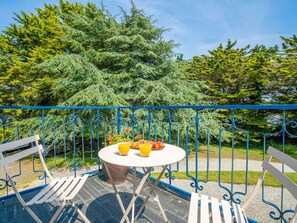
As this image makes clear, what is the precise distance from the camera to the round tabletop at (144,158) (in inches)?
52.8

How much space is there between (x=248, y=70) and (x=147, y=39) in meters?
5.52

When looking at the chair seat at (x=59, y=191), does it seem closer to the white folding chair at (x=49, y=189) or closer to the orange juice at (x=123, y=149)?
the white folding chair at (x=49, y=189)

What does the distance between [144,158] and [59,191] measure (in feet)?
2.95

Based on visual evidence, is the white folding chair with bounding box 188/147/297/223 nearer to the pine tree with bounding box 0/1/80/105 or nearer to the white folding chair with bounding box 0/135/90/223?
the white folding chair with bounding box 0/135/90/223

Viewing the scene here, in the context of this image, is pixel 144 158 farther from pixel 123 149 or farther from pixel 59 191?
pixel 59 191

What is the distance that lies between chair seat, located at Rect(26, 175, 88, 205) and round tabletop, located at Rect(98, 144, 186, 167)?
0.45 metres

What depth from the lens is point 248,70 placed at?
8977 mm

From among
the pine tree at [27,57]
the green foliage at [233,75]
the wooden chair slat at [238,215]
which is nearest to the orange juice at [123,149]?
the wooden chair slat at [238,215]

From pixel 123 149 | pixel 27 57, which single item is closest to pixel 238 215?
pixel 123 149

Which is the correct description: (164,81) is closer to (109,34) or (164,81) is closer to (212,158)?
(109,34)

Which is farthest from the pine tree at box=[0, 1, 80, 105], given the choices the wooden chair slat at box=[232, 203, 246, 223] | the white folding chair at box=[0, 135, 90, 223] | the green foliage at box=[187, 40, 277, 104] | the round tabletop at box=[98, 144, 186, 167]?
the wooden chair slat at box=[232, 203, 246, 223]

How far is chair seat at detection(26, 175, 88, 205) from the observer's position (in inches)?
58.2

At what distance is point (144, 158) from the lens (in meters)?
1.46

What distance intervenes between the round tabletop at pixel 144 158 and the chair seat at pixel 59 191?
0.45 metres
